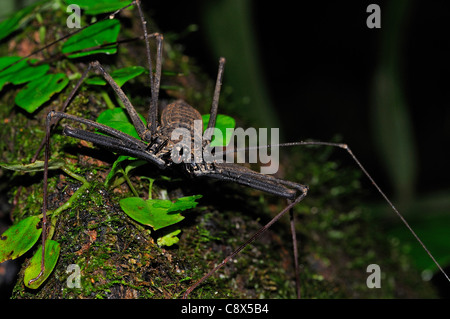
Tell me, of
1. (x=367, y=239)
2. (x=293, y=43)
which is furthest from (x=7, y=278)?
(x=293, y=43)

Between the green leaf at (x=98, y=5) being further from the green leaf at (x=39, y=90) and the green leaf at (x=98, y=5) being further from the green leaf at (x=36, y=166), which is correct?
the green leaf at (x=36, y=166)

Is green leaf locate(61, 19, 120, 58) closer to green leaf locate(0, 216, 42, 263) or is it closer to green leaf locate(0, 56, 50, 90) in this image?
green leaf locate(0, 56, 50, 90)

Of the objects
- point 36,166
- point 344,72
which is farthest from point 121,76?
point 344,72

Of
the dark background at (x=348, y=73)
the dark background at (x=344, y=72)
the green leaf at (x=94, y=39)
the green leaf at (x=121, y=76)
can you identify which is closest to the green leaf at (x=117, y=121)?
the green leaf at (x=121, y=76)

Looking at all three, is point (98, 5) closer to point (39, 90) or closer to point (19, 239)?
point (39, 90)

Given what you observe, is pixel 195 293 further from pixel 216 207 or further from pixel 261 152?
pixel 261 152

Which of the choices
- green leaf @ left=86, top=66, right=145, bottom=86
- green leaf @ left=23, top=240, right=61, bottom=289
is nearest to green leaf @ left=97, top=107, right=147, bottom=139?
green leaf @ left=86, top=66, right=145, bottom=86
